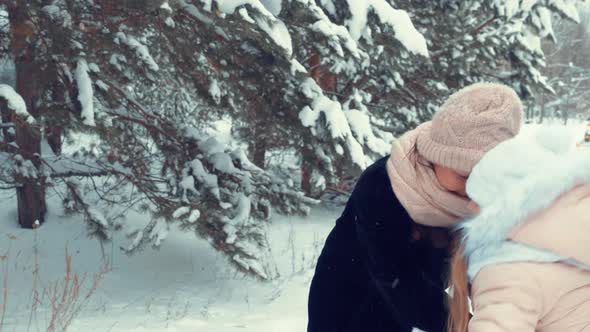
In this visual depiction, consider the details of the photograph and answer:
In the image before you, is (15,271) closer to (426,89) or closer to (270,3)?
(270,3)

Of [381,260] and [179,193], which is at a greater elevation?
[381,260]

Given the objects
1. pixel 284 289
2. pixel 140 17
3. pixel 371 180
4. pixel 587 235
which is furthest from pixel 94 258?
pixel 587 235

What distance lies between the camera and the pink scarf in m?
2.08

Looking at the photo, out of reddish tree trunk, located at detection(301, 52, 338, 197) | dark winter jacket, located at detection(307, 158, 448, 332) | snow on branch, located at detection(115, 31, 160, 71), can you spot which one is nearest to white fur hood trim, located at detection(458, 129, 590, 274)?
dark winter jacket, located at detection(307, 158, 448, 332)

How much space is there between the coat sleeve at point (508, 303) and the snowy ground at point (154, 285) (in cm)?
331

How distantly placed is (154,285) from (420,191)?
14.1 feet

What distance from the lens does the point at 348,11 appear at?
16.6 ft

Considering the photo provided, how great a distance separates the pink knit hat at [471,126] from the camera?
194 cm

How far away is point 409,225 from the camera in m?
2.40

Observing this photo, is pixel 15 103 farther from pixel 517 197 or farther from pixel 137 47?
pixel 517 197

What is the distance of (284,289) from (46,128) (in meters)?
2.63

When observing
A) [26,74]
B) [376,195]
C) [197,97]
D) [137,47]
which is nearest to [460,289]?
[376,195]

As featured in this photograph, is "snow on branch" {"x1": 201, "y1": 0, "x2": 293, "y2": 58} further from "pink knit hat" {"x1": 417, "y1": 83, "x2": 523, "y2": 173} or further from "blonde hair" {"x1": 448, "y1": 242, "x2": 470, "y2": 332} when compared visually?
"blonde hair" {"x1": 448, "y1": 242, "x2": 470, "y2": 332}

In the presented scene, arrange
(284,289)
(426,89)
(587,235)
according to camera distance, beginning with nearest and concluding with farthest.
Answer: (587,235) → (284,289) → (426,89)
